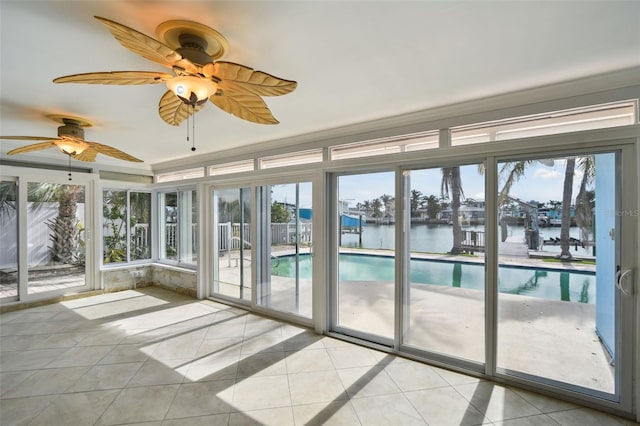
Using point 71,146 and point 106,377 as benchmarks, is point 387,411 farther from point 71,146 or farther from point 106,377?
point 71,146

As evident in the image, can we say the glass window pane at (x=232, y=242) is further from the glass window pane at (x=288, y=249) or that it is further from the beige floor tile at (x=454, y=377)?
the beige floor tile at (x=454, y=377)

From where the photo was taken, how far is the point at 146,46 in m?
1.36

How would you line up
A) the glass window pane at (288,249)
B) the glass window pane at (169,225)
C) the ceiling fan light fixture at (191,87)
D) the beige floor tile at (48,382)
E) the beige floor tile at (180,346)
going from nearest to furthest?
1. the ceiling fan light fixture at (191,87)
2. the beige floor tile at (48,382)
3. the beige floor tile at (180,346)
4. the glass window pane at (288,249)
5. the glass window pane at (169,225)

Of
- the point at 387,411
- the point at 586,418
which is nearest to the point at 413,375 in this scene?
the point at 387,411

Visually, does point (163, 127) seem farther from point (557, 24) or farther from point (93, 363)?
point (557, 24)

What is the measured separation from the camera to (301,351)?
3256 mm

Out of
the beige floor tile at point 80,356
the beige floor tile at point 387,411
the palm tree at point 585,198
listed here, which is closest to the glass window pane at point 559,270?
the palm tree at point 585,198

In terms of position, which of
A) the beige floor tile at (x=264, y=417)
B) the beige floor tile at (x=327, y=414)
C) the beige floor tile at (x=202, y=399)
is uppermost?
the beige floor tile at (x=202, y=399)

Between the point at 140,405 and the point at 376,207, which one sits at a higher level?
the point at 376,207

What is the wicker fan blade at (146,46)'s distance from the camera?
1216 mm

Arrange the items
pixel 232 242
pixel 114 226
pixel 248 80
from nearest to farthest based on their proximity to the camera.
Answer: pixel 248 80 < pixel 232 242 < pixel 114 226

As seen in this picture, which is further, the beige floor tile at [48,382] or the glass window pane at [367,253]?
the glass window pane at [367,253]

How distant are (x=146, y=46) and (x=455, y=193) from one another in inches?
109

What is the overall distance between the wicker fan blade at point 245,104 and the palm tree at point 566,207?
2.51m
